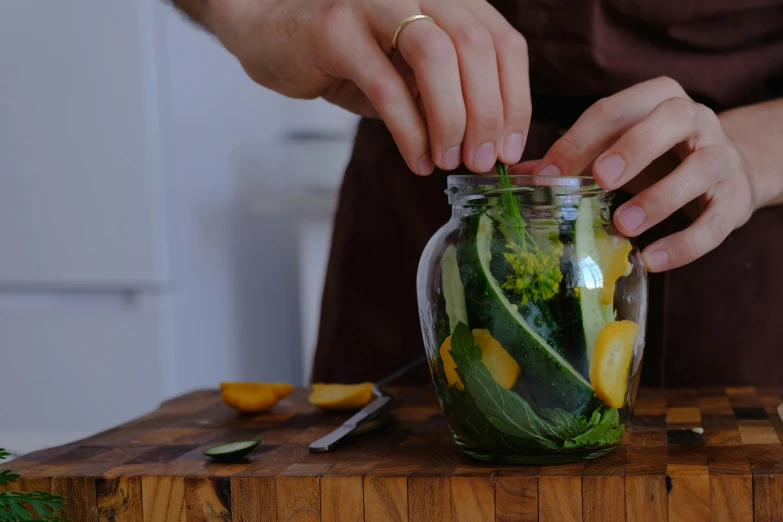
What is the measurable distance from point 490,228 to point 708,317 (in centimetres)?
44

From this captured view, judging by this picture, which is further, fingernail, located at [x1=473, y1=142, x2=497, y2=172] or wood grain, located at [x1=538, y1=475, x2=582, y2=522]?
fingernail, located at [x1=473, y1=142, x2=497, y2=172]

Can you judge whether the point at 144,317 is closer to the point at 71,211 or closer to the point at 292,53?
the point at 71,211

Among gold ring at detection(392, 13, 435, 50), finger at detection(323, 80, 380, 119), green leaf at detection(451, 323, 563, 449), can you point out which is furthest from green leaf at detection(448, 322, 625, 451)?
finger at detection(323, 80, 380, 119)

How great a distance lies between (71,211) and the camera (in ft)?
6.51

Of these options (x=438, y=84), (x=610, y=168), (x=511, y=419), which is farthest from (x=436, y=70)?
(x=511, y=419)

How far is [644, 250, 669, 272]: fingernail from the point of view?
67 cm

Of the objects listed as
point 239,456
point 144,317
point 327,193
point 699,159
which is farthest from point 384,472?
point 327,193

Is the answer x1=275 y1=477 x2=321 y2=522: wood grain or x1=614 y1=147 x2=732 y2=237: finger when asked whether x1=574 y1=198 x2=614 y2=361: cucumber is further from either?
x1=275 y1=477 x2=321 y2=522: wood grain

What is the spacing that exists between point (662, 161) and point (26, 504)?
21.2 inches

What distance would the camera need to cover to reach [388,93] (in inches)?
25.2

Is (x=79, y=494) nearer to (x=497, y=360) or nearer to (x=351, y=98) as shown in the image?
(x=497, y=360)

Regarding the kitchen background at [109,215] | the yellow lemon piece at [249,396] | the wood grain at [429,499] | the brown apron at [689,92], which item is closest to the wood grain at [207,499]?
the wood grain at [429,499]

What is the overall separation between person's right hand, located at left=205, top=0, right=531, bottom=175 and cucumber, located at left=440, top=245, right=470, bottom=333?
0.24ft

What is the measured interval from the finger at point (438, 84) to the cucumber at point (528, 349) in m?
0.10
